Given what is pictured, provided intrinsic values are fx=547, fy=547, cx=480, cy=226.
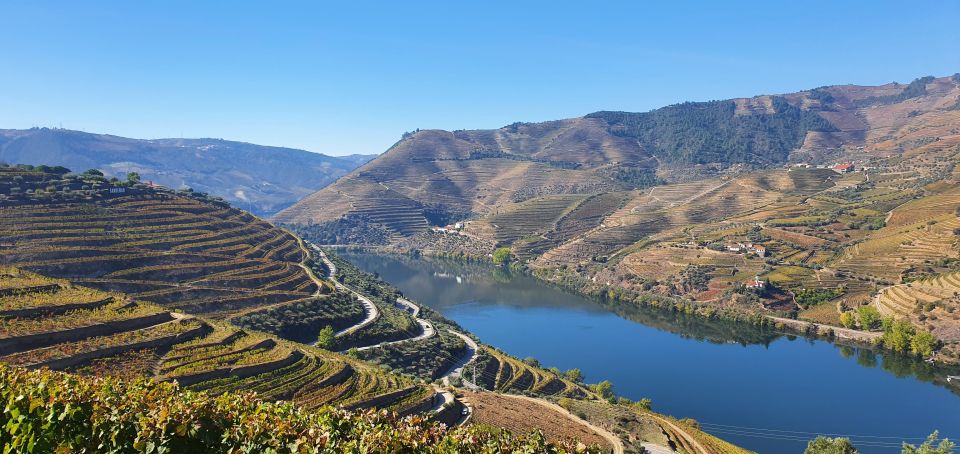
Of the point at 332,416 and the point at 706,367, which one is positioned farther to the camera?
the point at 706,367

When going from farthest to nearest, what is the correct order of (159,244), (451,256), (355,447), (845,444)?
(451,256)
(159,244)
(845,444)
(355,447)

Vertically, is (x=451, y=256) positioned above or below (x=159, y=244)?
below

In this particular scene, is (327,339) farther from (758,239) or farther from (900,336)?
(758,239)

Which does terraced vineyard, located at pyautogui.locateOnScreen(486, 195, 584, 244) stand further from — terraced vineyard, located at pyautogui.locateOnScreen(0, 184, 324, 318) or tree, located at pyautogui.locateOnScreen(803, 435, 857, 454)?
tree, located at pyautogui.locateOnScreen(803, 435, 857, 454)

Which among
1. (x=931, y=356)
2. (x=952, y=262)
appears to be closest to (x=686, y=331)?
(x=931, y=356)

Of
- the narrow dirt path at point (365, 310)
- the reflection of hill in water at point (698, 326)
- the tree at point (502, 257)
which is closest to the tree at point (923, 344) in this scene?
the reflection of hill in water at point (698, 326)

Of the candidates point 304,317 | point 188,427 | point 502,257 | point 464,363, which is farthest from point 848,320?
point 188,427

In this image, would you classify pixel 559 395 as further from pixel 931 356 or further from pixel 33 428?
pixel 931 356

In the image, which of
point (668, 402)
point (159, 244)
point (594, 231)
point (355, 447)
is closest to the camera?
point (355, 447)
